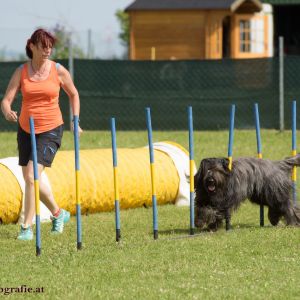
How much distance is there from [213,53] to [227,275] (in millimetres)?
24224

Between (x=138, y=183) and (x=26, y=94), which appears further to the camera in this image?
(x=138, y=183)

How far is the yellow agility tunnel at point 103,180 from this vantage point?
975cm

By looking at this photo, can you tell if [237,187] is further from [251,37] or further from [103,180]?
[251,37]

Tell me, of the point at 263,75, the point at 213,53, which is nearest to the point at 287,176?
the point at 263,75

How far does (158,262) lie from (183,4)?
2397 centimetres

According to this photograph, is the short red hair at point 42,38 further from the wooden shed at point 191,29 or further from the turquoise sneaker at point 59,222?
the wooden shed at point 191,29

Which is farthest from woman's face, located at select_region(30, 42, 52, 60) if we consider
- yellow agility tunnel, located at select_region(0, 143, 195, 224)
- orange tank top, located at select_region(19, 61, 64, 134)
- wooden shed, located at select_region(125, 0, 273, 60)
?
wooden shed, located at select_region(125, 0, 273, 60)

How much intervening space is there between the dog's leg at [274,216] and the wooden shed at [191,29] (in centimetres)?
2106

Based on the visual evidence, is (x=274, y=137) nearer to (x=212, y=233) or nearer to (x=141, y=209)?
(x=141, y=209)

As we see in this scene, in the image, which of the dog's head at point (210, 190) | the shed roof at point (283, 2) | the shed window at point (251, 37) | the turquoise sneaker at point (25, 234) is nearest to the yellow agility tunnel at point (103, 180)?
the turquoise sneaker at point (25, 234)

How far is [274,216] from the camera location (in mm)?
9219

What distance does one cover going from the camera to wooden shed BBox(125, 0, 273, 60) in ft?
100

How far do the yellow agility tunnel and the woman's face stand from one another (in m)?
1.64

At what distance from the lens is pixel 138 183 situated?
35.8 ft
